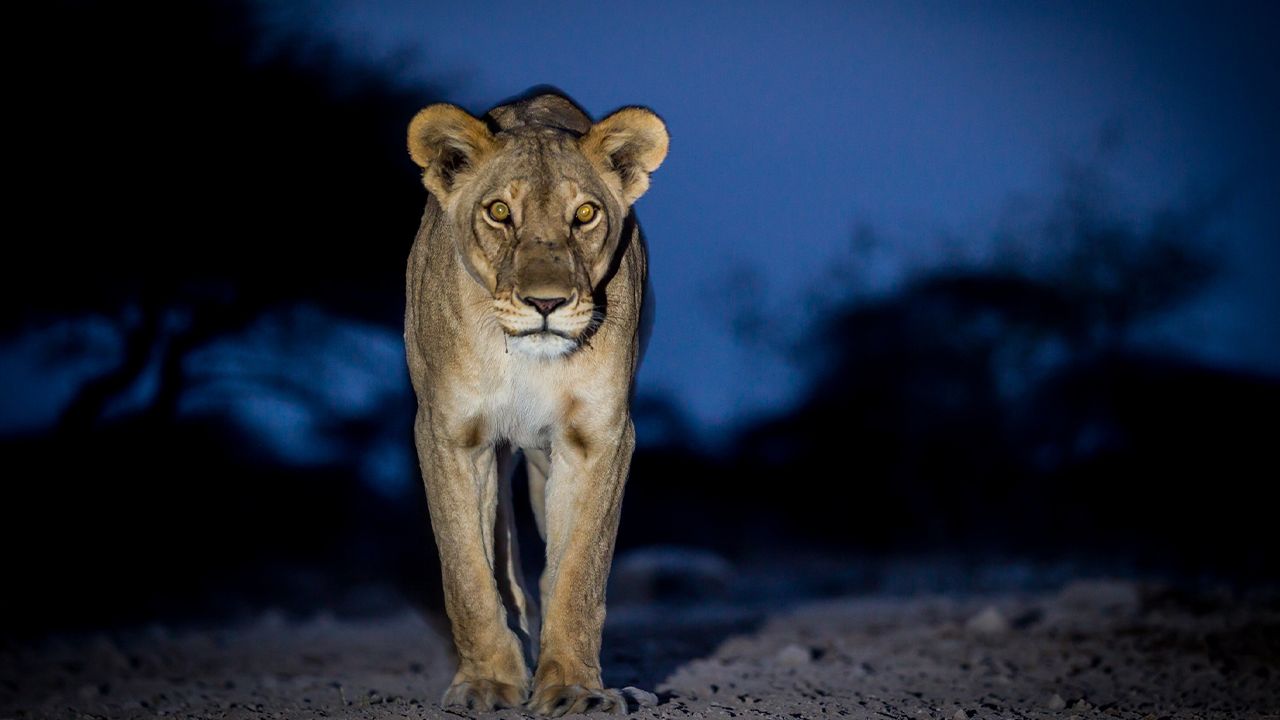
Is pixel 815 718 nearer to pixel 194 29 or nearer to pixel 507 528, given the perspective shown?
pixel 507 528

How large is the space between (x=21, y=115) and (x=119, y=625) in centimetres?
527

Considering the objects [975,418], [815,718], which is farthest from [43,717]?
[975,418]

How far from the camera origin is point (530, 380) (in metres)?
4.89

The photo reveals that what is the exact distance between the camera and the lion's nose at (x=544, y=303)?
14.7 ft

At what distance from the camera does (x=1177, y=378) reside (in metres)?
22.3

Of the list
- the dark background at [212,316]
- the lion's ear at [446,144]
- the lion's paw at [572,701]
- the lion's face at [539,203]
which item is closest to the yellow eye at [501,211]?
the lion's face at [539,203]

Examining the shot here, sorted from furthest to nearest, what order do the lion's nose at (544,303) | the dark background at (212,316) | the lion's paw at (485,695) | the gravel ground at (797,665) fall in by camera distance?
the dark background at (212,316)
the gravel ground at (797,665)
the lion's paw at (485,695)
the lion's nose at (544,303)

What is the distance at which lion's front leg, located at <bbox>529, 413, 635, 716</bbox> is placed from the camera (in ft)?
16.0

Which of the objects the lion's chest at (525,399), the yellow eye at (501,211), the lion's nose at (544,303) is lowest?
Result: the lion's chest at (525,399)

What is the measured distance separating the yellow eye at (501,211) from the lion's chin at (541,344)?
0.41 m

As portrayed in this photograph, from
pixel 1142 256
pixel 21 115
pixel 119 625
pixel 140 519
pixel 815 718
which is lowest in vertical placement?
pixel 815 718

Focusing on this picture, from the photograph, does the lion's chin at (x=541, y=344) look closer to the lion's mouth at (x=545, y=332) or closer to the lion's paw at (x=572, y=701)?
the lion's mouth at (x=545, y=332)

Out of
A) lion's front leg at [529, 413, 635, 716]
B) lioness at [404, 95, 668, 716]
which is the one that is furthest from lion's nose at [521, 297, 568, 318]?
lion's front leg at [529, 413, 635, 716]

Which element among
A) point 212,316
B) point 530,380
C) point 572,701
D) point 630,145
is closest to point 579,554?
point 572,701
